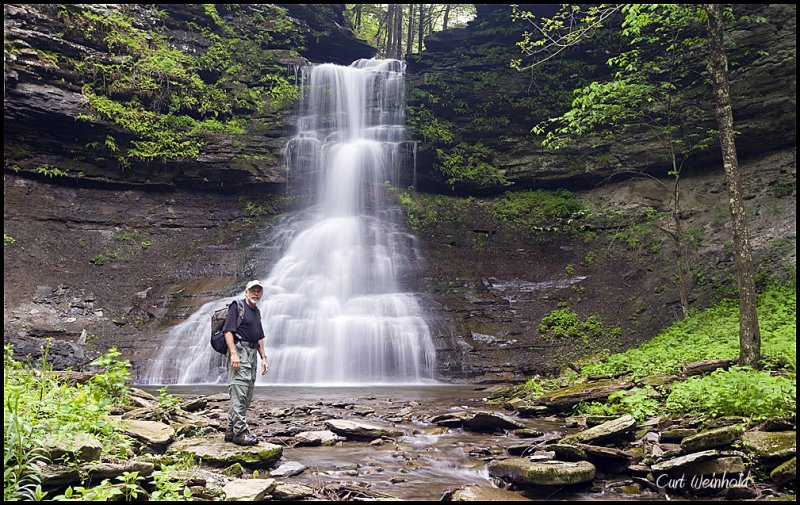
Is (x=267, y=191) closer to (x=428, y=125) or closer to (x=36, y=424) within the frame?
(x=428, y=125)

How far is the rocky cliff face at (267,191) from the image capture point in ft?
47.9

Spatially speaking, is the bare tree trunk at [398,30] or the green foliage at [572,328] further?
the bare tree trunk at [398,30]

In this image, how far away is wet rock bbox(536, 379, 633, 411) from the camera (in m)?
7.47

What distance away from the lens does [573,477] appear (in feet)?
14.1

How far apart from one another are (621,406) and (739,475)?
2659 millimetres

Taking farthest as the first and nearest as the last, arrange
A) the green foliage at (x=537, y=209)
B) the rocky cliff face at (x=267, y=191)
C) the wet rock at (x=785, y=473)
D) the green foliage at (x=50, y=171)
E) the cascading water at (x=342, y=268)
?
the green foliage at (x=537, y=209) < the green foliage at (x=50, y=171) < the rocky cliff face at (x=267, y=191) < the cascading water at (x=342, y=268) < the wet rock at (x=785, y=473)

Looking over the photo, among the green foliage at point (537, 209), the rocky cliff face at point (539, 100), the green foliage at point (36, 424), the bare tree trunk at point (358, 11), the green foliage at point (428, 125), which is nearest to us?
the green foliage at point (36, 424)

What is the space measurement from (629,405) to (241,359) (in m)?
4.99

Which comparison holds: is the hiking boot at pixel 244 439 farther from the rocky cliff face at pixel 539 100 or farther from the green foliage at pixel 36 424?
the rocky cliff face at pixel 539 100

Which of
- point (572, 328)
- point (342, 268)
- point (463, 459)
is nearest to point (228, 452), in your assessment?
point (463, 459)

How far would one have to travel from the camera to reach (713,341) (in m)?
10.4

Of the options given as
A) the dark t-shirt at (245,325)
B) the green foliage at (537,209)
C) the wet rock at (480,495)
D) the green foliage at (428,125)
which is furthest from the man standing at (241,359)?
the green foliage at (428,125)

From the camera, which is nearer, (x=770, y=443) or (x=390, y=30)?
(x=770, y=443)

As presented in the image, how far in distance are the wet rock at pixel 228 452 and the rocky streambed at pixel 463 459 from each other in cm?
1
